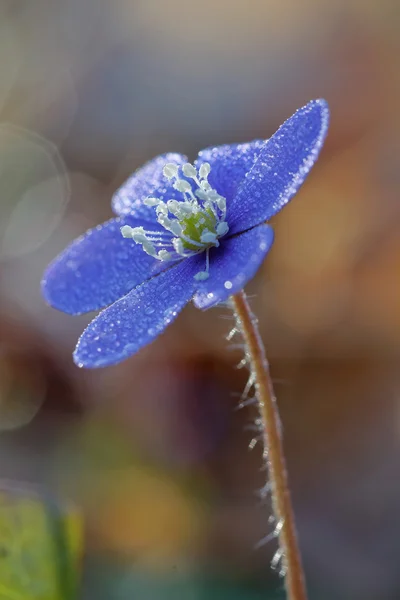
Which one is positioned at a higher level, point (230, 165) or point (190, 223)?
point (230, 165)

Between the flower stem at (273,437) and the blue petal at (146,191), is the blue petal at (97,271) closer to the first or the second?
the blue petal at (146,191)

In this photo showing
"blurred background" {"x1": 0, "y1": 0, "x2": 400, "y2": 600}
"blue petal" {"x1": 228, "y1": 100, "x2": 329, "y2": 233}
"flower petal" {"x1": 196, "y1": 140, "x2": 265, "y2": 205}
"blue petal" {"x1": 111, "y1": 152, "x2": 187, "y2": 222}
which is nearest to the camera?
"blue petal" {"x1": 228, "y1": 100, "x2": 329, "y2": 233}

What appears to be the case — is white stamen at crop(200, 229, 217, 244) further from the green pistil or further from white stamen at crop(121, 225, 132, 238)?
white stamen at crop(121, 225, 132, 238)

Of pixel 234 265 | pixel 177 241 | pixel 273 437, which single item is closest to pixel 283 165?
pixel 234 265

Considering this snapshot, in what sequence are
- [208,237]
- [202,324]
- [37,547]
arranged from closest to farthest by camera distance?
[208,237] < [37,547] < [202,324]

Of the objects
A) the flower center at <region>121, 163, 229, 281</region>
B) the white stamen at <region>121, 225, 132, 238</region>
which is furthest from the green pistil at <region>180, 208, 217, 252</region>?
the white stamen at <region>121, 225, 132, 238</region>

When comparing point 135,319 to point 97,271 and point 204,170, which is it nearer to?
point 97,271

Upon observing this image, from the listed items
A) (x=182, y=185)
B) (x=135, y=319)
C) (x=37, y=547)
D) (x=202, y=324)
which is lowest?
(x=37, y=547)
